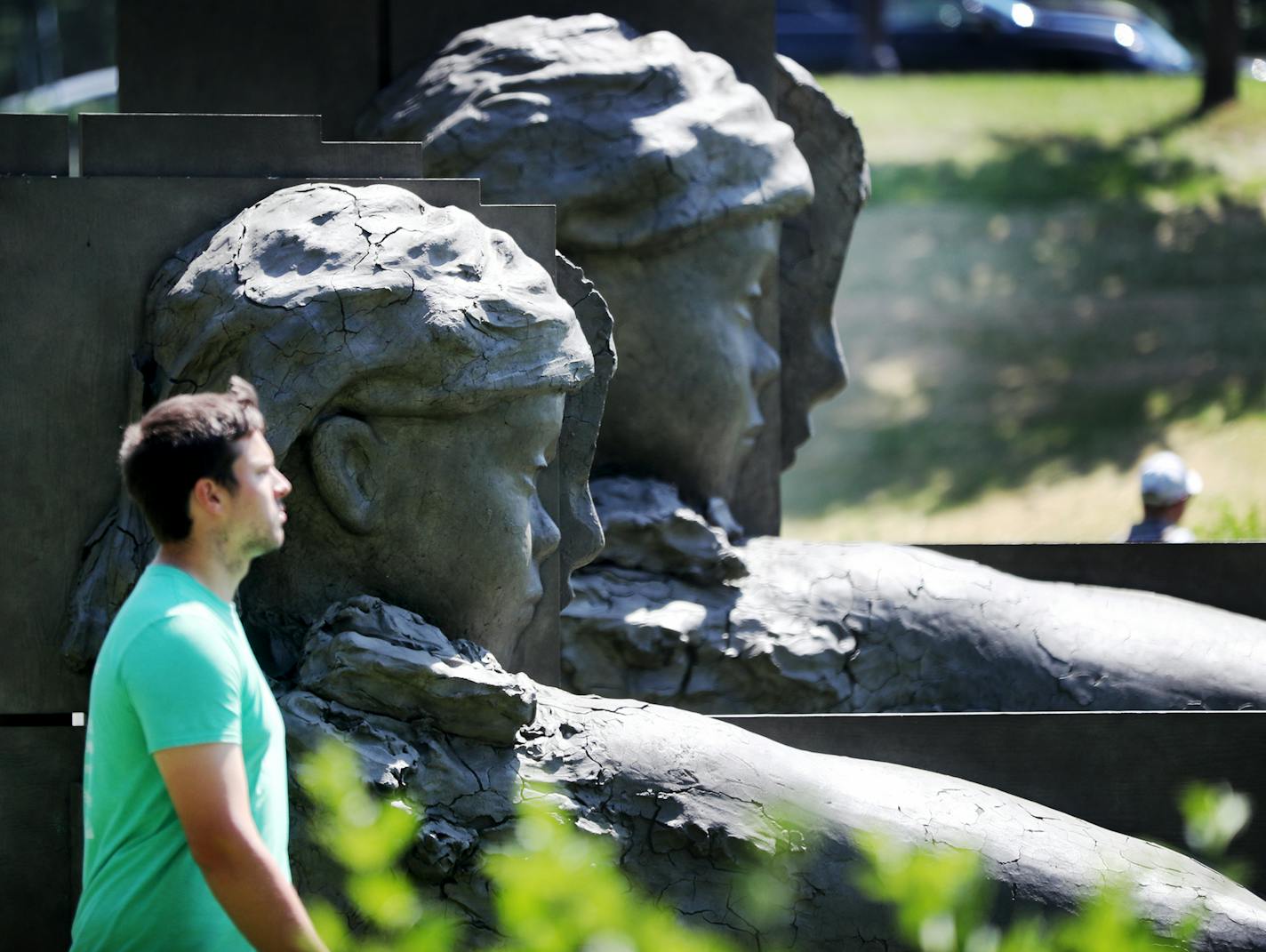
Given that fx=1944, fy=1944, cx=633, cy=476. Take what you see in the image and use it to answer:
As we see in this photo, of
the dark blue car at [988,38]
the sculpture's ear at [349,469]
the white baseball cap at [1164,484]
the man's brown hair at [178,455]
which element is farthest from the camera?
the dark blue car at [988,38]

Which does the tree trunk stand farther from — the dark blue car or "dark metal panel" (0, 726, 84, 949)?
"dark metal panel" (0, 726, 84, 949)

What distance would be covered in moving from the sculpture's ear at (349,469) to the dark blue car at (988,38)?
20412 mm

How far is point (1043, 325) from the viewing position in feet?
53.3

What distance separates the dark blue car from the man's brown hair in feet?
70.0

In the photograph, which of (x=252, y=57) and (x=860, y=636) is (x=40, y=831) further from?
(x=252, y=57)

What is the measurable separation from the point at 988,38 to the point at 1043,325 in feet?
28.8

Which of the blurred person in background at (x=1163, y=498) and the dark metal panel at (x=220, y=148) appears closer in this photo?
the dark metal panel at (x=220, y=148)

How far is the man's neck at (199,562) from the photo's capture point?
255 centimetres

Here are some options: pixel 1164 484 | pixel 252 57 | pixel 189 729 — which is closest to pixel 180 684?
pixel 189 729

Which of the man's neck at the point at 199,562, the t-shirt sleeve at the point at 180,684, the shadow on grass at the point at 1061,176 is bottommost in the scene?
the shadow on grass at the point at 1061,176

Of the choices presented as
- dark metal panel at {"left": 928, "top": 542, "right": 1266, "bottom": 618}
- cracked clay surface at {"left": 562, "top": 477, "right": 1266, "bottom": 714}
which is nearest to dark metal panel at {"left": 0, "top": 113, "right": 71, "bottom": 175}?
cracked clay surface at {"left": 562, "top": 477, "right": 1266, "bottom": 714}

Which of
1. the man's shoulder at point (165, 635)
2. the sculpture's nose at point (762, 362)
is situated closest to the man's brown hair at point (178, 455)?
the man's shoulder at point (165, 635)

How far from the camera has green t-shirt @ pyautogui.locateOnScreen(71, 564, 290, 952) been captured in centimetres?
242

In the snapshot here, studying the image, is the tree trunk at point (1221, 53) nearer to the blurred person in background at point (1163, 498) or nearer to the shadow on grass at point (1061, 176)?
the shadow on grass at point (1061, 176)
